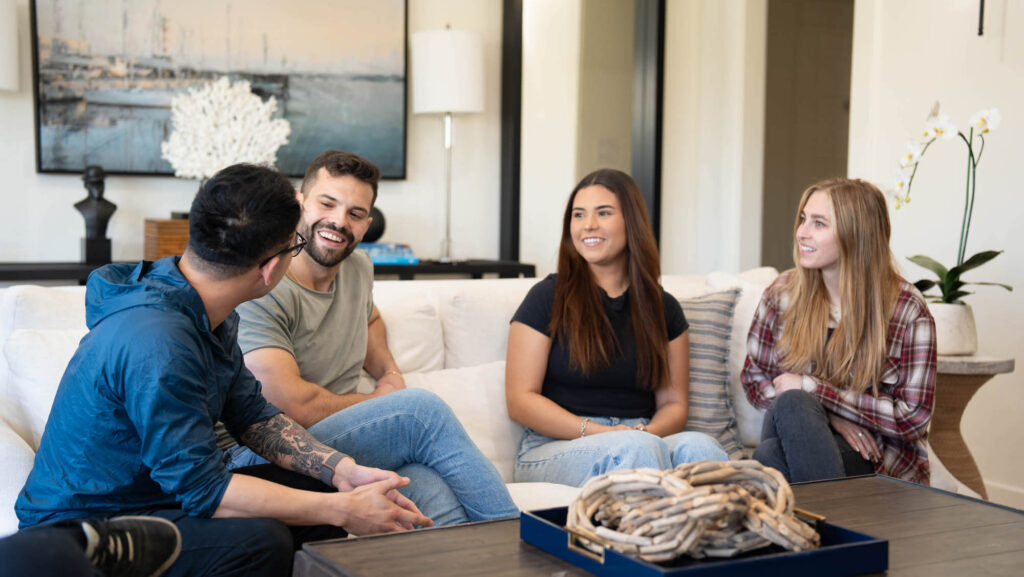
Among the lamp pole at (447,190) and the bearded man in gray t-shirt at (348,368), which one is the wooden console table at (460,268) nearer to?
the lamp pole at (447,190)

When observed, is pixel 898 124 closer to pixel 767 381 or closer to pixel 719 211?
pixel 719 211

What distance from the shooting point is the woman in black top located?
8.05ft

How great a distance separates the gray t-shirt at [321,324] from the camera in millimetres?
2125

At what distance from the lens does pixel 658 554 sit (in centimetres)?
119

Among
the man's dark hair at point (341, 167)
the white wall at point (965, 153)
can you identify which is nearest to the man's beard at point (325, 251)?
the man's dark hair at point (341, 167)

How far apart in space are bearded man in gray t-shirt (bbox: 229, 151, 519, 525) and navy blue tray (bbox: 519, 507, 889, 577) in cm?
63

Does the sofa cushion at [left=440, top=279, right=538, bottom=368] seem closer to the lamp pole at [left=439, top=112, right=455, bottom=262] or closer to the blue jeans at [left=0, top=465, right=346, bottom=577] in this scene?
the blue jeans at [left=0, top=465, right=346, bottom=577]

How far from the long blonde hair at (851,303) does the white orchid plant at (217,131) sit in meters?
2.32

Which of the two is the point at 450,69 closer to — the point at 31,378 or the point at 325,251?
the point at 325,251

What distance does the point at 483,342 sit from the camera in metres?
2.70

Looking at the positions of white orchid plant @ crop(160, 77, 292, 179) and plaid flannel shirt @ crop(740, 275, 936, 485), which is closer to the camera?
plaid flannel shirt @ crop(740, 275, 936, 485)

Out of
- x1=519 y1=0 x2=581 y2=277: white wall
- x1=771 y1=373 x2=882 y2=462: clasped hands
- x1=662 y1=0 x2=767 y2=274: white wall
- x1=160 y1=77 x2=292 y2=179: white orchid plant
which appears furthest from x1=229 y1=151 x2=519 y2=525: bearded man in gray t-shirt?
x1=662 y1=0 x2=767 y2=274: white wall

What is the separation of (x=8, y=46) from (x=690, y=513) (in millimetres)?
3617

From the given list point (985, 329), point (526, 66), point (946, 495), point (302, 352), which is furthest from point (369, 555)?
point (526, 66)
